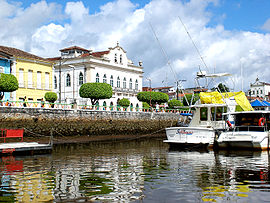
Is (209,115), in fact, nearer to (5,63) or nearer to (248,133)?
(248,133)

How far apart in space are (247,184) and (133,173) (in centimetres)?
440

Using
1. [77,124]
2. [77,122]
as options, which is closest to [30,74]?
[77,122]

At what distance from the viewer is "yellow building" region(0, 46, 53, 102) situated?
45.9m

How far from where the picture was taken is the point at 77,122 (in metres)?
37.7

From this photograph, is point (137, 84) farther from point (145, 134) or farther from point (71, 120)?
point (71, 120)

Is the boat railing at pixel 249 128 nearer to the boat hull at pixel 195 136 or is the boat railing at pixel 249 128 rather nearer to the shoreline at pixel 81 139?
the boat hull at pixel 195 136

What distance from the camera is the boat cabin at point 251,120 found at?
2345 centimetres

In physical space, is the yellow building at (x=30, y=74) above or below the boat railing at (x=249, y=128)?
above

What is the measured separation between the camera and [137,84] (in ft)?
251

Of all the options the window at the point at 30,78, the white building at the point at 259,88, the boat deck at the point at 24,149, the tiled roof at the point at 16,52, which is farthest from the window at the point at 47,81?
the white building at the point at 259,88

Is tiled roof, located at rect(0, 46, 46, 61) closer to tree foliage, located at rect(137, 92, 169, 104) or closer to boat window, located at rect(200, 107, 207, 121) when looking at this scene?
tree foliage, located at rect(137, 92, 169, 104)

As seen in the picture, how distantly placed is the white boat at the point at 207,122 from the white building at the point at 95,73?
37.0 metres

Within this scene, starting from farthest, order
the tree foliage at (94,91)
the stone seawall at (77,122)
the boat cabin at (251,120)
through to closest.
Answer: the tree foliage at (94,91) → the stone seawall at (77,122) → the boat cabin at (251,120)

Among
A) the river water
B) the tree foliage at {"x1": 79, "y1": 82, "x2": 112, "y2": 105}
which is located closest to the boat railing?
the river water
